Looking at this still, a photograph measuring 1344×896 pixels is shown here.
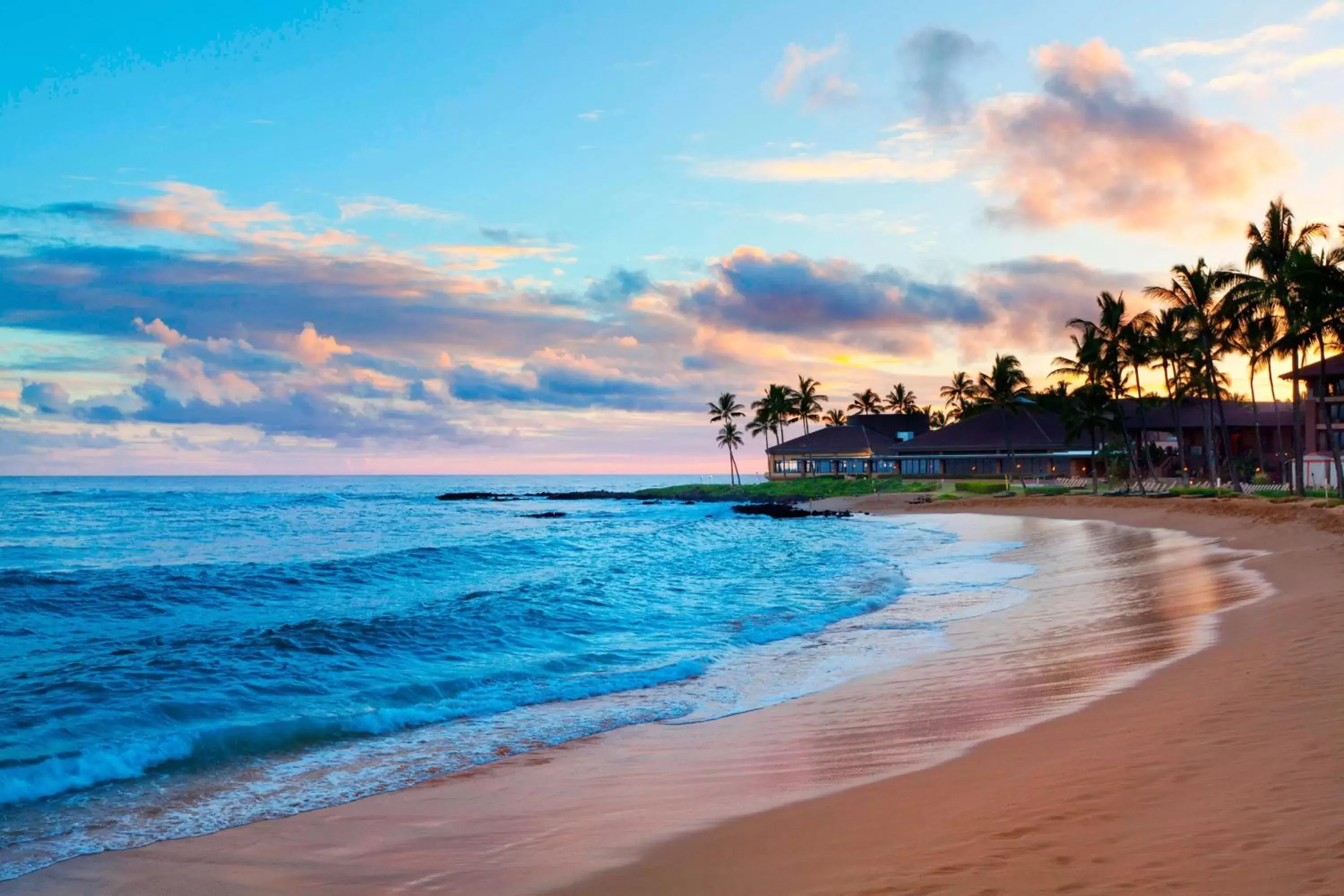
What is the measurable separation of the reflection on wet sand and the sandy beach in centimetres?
3

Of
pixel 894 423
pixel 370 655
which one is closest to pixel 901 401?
pixel 894 423

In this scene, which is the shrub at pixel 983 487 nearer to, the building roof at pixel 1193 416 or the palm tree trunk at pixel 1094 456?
the palm tree trunk at pixel 1094 456

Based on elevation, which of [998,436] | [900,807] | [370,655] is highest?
[998,436]

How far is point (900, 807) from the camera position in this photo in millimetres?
6094

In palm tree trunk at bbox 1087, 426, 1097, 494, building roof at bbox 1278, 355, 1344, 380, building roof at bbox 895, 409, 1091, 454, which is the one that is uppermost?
building roof at bbox 1278, 355, 1344, 380

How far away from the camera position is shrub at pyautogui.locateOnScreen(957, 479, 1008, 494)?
214 feet

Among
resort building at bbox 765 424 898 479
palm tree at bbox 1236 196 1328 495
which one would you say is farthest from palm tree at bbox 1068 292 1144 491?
resort building at bbox 765 424 898 479

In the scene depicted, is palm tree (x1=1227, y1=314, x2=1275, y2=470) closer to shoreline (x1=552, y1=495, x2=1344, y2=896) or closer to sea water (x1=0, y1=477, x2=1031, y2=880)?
sea water (x1=0, y1=477, x2=1031, y2=880)

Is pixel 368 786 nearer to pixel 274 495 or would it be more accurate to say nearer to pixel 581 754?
pixel 581 754

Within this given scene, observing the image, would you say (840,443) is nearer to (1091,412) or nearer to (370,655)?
(1091,412)

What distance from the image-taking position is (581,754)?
891 cm

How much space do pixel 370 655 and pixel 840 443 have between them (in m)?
80.2

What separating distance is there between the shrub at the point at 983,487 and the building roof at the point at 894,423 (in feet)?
91.3

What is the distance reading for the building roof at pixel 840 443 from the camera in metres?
88.8
